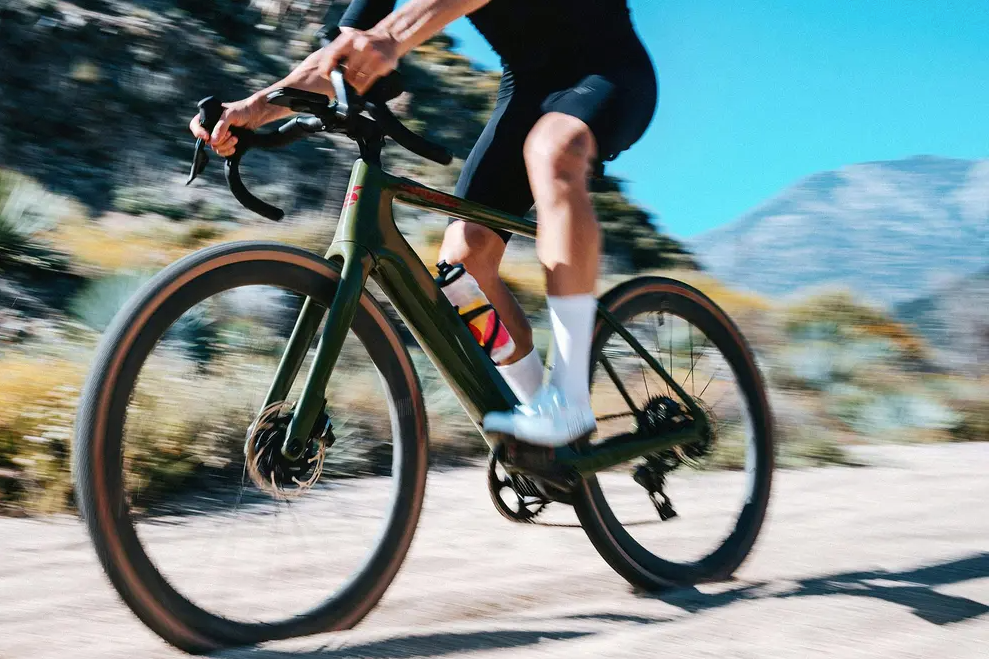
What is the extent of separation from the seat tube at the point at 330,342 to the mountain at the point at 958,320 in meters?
7.22

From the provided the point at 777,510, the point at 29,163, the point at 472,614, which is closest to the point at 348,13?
the point at 472,614

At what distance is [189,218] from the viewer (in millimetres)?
10148

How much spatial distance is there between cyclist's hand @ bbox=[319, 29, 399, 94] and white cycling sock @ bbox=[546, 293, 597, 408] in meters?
0.72

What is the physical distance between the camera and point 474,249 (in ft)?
9.04

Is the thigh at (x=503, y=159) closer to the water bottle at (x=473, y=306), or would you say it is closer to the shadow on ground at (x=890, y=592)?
the water bottle at (x=473, y=306)

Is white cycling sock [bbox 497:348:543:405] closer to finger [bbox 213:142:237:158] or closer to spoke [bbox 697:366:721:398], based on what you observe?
spoke [bbox 697:366:721:398]

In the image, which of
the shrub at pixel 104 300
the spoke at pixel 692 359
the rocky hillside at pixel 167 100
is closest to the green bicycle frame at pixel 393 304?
the spoke at pixel 692 359

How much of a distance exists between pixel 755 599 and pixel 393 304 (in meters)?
1.30

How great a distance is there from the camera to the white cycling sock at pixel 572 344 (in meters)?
2.52

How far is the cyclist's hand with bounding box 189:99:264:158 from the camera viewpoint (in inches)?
90.5

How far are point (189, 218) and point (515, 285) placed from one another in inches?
178

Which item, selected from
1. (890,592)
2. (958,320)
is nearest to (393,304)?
(890,592)

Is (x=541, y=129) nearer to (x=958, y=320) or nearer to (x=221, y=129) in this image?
(x=221, y=129)

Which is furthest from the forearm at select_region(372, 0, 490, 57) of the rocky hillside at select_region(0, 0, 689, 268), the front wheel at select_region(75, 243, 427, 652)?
the rocky hillside at select_region(0, 0, 689, 268)
